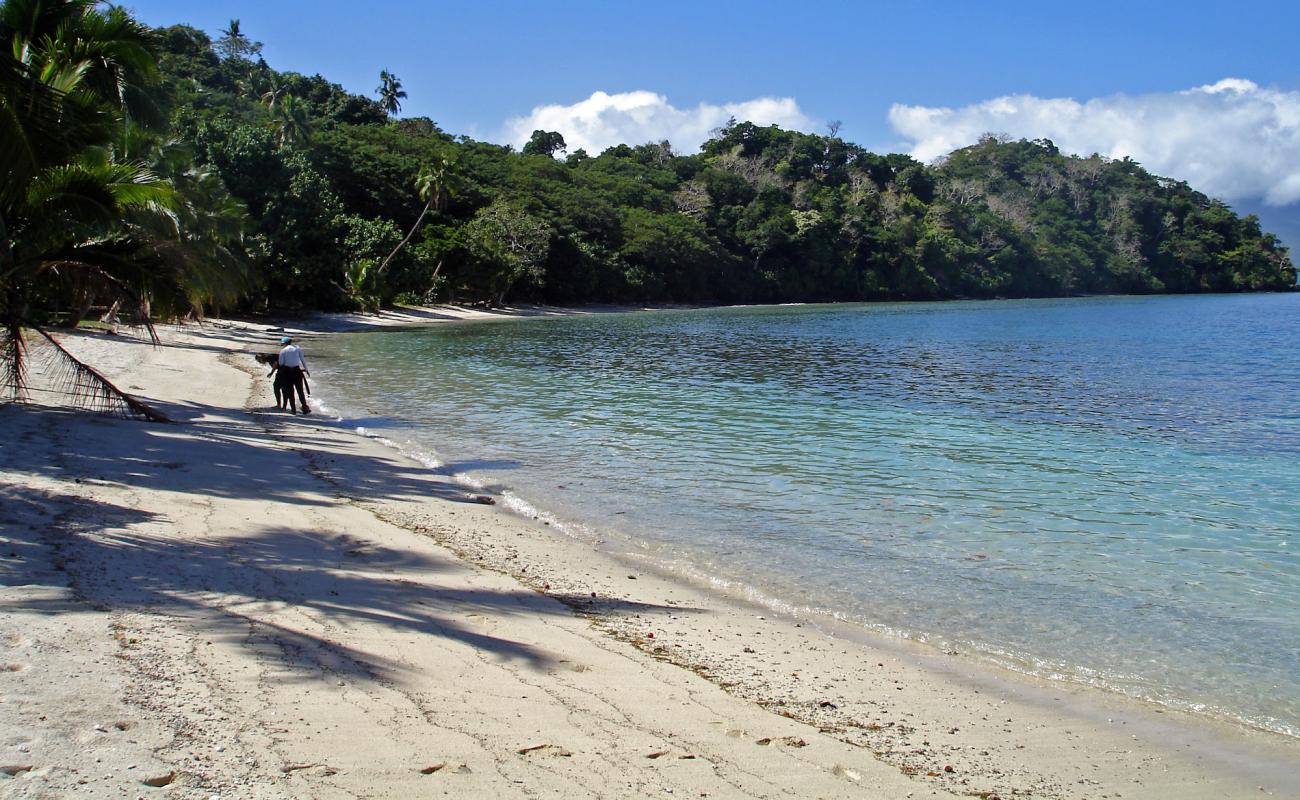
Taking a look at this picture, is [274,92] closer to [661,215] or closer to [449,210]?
[449,210]

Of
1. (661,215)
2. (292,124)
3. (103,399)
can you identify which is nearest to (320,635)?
(103,399)

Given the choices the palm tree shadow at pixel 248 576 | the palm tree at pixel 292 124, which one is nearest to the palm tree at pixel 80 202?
the palm tree shadow at pixel 248 576

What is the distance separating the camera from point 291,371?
56.3 ft

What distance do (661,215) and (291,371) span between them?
72281 millimetres

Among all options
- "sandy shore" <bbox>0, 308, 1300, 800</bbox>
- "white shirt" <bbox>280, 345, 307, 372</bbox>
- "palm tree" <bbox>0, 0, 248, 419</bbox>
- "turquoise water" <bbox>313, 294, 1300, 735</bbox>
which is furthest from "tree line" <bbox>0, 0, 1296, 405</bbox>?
"turquoise water" <bbox>313, 294, 1300, 735</bbox>

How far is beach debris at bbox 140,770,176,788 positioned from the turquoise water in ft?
16.6

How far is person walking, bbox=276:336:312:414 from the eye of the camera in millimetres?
16906

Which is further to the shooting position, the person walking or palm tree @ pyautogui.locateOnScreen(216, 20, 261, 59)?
palm tree @ pyautogui.locateOnScreen(216, 20, 261, 59)

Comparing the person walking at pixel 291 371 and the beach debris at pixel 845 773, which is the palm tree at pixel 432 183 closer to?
the person walking at pixel 291 371

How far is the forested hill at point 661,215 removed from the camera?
49344 mm

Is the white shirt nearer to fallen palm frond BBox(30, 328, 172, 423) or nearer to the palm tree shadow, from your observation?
fallen palm frond BBox(30, 328, 172, 423)

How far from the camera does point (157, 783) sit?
138 inches

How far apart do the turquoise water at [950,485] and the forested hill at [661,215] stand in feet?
43.3

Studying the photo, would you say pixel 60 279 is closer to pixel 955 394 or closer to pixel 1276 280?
pixel 955 394
